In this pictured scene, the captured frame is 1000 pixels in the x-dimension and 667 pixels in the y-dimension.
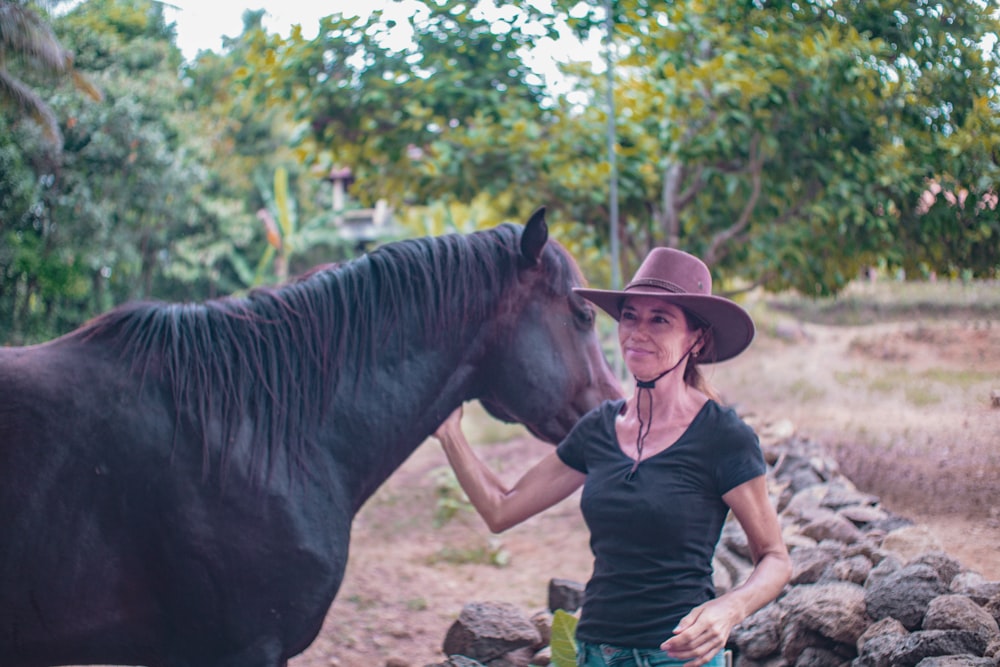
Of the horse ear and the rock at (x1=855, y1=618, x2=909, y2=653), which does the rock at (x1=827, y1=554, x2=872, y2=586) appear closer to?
the rock at (x1=855, y1=618, x2=909, y2=653)

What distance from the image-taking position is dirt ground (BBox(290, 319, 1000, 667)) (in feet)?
9.34

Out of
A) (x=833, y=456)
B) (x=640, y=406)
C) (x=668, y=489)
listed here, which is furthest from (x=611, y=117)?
(x=668, y=489)

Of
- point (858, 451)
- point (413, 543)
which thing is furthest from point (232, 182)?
point (858, 451)

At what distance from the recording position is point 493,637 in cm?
301

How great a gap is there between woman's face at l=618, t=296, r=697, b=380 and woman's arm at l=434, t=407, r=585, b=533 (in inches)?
15.4

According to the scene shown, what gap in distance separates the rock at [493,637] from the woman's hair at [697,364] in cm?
146

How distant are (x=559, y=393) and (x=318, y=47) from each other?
355cm

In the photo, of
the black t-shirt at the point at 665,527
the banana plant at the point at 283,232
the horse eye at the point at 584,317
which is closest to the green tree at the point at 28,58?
the banana plant at the point at 283,232

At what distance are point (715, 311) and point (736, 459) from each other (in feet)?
1.31

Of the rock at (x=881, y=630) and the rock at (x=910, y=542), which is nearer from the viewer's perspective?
the rock at (x=881, y=630)

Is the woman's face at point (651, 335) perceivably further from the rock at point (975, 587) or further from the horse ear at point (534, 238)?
the rock at point (975, 587)

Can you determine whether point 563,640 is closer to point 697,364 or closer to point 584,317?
point 697,364

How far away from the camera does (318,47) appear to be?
499 cm

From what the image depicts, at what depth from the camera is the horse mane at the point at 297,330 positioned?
6.46 feet
